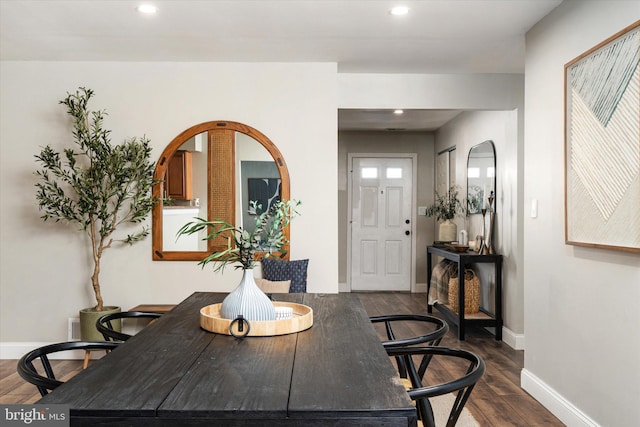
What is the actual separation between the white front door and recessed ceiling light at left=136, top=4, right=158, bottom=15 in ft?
16.6

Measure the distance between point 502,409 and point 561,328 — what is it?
60 cm

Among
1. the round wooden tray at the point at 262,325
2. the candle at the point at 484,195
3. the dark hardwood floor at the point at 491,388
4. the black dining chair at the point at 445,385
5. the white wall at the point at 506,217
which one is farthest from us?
the candle at the point at 484,195

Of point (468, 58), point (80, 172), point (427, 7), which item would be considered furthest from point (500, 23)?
point (80, 172)

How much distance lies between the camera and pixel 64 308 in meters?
4.55

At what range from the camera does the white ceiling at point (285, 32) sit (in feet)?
10.8

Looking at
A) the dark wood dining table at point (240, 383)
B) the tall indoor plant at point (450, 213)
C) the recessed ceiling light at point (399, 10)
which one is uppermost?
the recessed ceiling light at point (399, 10)

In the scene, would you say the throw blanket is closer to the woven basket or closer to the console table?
the woven basket

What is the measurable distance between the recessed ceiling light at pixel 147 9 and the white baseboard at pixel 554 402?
325 cm

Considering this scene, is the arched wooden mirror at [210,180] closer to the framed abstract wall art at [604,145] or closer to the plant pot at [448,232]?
the framed abstract wall art at [604,145]

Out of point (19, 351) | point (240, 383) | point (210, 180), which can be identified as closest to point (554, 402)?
point (240, 383)

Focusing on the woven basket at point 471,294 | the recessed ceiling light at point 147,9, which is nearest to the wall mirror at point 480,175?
the woven basket at point 471,294

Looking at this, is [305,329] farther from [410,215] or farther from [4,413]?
[410,215]

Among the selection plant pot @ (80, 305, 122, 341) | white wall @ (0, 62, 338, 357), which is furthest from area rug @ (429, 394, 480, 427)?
plant pot @ (80, 305, 122, 341)

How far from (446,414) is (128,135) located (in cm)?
318
